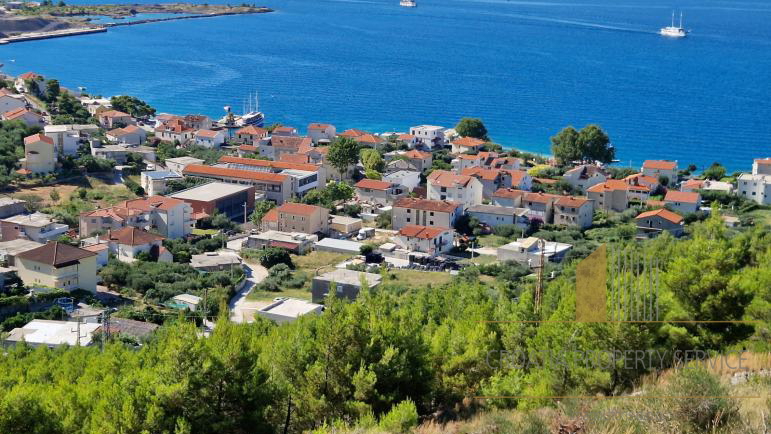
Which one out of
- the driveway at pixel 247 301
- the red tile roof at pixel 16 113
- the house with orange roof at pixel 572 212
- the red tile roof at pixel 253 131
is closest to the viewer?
the driveway at pixel 247 301

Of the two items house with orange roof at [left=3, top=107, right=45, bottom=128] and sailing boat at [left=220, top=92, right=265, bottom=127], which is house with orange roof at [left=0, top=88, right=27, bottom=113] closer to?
house with orange roof at [left=3, top=107, right=45, bottom=128]

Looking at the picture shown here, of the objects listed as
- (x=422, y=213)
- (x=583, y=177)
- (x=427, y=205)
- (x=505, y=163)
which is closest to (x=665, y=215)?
(x=583, y=177)

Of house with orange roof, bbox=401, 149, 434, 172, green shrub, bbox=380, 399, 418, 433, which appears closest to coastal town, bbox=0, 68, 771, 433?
green shrub, bbox=380, 399, 418, 433

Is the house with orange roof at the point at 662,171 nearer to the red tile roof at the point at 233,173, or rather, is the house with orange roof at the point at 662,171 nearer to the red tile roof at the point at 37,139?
the red tile roof at the point at 233,173

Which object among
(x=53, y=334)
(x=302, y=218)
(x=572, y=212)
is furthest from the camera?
(x=572, y=212)

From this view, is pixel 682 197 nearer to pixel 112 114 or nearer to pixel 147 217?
pixel 147 217

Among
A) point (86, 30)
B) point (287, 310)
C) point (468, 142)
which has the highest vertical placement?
point (86, 30)

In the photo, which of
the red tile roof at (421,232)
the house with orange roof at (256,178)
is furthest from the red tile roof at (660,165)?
the house with orange roof at (256,178)
